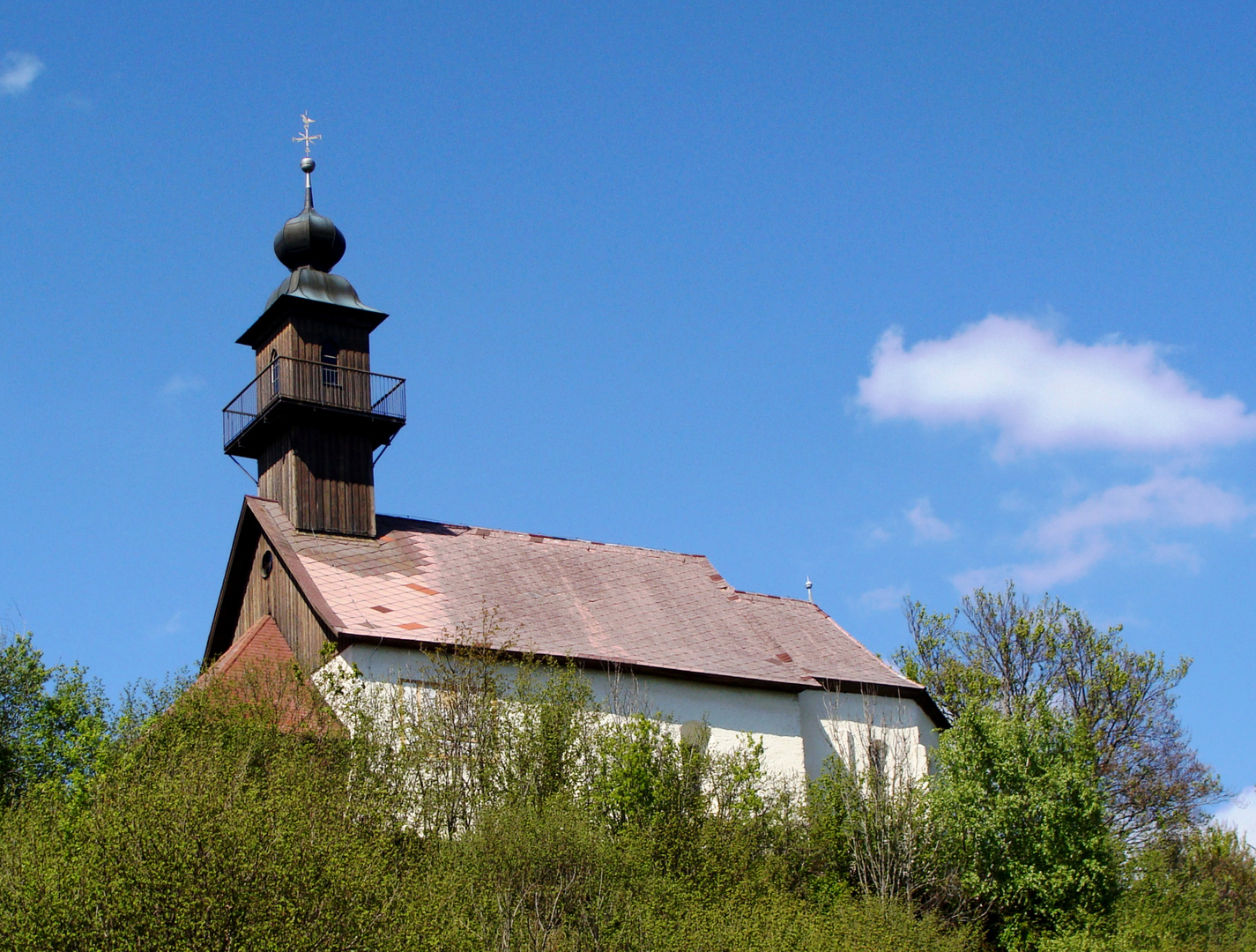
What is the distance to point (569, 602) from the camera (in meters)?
31.3

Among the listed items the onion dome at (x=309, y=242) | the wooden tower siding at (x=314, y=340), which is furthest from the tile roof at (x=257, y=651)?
the onion dome at (x=309, y=242)

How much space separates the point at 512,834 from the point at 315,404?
42.9ft

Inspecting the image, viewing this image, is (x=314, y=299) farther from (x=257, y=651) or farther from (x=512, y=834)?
(x=512, y=834)

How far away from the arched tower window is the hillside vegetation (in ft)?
25.3

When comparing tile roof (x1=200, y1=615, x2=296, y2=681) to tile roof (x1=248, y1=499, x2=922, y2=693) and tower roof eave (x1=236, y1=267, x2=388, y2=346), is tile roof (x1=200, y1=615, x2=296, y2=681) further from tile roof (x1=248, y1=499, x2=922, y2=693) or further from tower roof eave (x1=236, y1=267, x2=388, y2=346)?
tower roof eave (x1=236, y1=267, x2=388, y2=346)

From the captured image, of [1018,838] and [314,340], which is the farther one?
[314,340]

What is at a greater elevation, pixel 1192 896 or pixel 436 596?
pixel 436 596

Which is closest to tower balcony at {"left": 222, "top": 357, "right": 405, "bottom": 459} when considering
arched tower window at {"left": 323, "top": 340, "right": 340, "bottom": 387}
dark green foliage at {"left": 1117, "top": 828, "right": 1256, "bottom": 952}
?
arched tower window at {"left": 323, "top": 340, "right": 340, "bottom": 387}

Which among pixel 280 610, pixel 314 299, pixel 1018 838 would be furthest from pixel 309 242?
pixel 1018 838

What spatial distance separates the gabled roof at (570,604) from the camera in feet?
94.4

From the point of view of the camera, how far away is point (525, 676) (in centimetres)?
2630

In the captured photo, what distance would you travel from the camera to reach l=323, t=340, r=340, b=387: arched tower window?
3253cm

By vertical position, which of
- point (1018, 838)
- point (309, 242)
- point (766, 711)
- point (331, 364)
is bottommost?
point (1018, 838)

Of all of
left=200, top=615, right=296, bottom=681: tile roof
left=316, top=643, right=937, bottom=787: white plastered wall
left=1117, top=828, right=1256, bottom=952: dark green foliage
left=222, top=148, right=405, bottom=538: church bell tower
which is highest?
left=222, top=148, right=405, bottom=538: church bell tower
